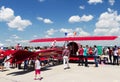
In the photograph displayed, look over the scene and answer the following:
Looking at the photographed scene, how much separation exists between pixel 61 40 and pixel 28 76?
404 inches

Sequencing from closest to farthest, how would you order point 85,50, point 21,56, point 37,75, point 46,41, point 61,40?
1. point 37,75
2. point 21,56
3. point 85,50
4. point 61,40
5. point 46,41

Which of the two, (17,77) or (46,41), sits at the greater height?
(46,41)

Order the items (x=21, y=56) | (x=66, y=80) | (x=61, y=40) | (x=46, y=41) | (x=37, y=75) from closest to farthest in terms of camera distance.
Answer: (x=66, y=80) → (x=37, y=75) → (x=21, y=56) → (x=61, y=40) → (x=46, y=41)

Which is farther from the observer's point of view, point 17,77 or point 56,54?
point 56,54

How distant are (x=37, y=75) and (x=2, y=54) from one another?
5.04 metres

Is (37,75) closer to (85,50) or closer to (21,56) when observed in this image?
(21,56)

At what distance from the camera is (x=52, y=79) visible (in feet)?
51.4

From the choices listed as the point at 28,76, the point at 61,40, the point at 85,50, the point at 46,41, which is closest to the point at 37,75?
the point at 28,76

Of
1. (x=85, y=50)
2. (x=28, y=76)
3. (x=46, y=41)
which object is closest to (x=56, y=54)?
(x=85, y=50)

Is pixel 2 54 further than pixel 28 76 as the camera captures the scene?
Yes

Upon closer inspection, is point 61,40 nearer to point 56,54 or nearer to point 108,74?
point 56,54

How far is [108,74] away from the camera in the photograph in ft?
55.0

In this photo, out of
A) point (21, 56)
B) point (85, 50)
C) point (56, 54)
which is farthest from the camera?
point (56, 54)

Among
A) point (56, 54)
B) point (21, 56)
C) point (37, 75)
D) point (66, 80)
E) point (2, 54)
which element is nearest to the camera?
point (66, 80)
